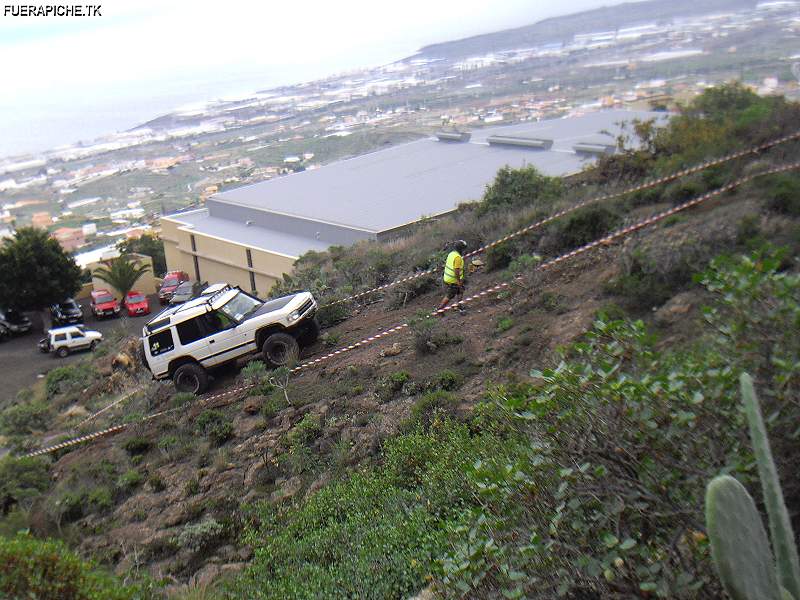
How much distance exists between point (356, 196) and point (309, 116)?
165 ft

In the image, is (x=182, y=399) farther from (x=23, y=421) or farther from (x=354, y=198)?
(x=354, y=198)

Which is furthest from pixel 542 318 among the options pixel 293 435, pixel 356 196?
pixel 356 196

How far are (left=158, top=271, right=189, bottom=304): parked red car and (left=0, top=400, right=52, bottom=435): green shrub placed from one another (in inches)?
785

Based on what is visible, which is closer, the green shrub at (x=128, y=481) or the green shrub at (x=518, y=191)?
the green shrub at (x=128, y=481)

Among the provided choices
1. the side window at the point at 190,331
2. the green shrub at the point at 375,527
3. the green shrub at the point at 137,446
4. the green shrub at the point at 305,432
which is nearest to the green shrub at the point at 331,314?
the side window at the point at 190,331

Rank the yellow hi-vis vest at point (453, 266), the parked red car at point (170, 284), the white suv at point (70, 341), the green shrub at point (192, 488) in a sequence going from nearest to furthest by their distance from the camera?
the green shrub at point (192, 488)
the yellow hi-vis vest at point (453, 266)
the white suv at point (70, 341)
the parked red car at point (170, 284)

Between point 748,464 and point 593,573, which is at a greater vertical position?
point 748,464

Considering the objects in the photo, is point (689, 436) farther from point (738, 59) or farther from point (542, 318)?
point (738, 59)

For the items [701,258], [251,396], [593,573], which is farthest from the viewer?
[251,396]

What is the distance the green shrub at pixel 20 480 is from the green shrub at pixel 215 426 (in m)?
2.42

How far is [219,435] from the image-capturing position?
11219mm

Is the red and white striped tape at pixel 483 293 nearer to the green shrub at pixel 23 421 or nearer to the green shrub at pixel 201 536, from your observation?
the green shrub at pixel 23 421

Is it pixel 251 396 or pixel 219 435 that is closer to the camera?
pixel 219 435

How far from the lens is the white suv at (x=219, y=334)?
13789 mm
